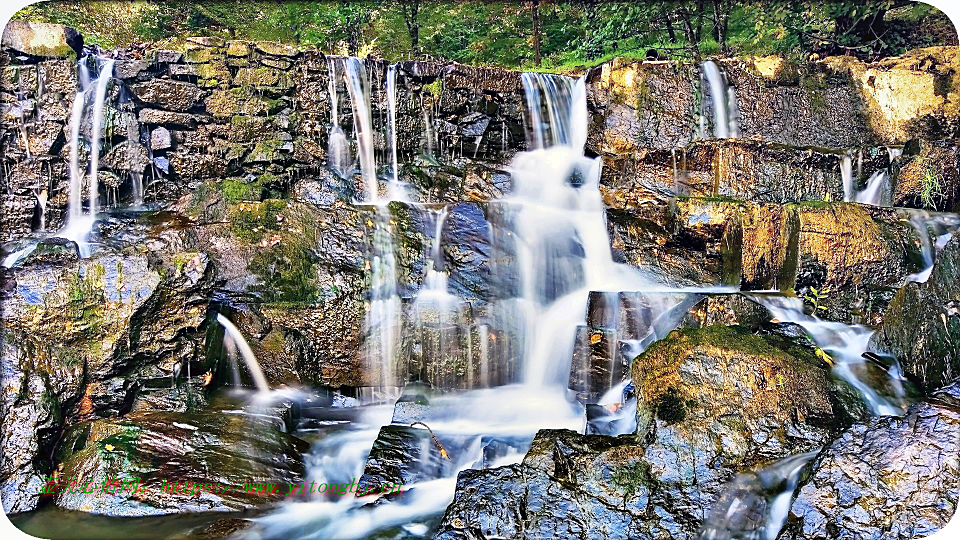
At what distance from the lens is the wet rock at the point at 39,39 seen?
6.64m

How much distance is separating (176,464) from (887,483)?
13.0ft

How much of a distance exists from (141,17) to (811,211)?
364 inches

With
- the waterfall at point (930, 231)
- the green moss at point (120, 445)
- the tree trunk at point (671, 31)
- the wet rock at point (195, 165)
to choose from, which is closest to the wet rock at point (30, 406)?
the green moss at point (120, 445)

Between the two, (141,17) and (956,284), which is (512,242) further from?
(141,17)

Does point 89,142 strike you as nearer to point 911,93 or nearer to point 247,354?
point 247,354

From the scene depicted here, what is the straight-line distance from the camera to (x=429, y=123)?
27.8ft

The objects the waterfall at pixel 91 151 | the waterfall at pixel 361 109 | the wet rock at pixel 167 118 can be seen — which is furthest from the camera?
the waterfall at pixel 361 109

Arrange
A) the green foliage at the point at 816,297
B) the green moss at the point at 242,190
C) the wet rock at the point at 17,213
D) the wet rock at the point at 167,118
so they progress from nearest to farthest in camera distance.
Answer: the green foliage at the point at 816,297, the wet rock at the point at 17,213, the green moss at the point at 242,190, the wet rock at the point at 167,118

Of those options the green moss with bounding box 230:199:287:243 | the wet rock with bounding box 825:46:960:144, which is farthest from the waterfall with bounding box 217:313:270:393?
the wet rock with bounding box 825:46:960:144

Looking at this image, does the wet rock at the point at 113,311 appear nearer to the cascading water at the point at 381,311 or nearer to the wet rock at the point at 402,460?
the cascading water at the point at 381,311

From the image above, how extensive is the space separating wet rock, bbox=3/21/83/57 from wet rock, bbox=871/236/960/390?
8.66 m

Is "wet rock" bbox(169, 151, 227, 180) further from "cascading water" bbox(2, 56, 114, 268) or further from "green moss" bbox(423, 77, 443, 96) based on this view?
"green moss" bbox(423, 77, 443, 96)

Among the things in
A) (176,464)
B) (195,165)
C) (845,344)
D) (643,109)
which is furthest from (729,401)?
(195,165)

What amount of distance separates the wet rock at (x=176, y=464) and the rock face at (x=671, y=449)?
1485 mm
